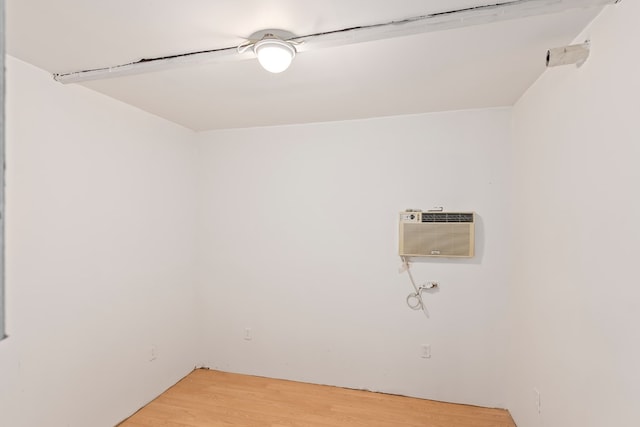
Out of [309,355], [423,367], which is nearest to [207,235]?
[309,355]

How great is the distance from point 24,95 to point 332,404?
3102mm

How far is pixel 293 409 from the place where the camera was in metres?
2.81

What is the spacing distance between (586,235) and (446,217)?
1.27 meters

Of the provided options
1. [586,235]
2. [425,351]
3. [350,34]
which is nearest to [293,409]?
[425,351]

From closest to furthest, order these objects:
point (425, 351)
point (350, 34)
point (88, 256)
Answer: point (350, 34), point (88, 256), point (425, 351)

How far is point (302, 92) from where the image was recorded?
7.86 ft

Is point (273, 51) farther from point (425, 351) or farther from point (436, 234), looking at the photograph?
point (425, 351)

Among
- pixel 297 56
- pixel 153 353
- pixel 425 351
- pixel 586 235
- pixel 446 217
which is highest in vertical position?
pixel 297 56

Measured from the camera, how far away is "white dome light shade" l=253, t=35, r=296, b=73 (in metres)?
1.59

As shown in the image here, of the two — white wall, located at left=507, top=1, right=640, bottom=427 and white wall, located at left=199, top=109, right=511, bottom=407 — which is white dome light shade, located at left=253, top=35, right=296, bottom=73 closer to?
white wall, located at left=507, top=1, right=640, bottom=427

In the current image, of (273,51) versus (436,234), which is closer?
(273,51)

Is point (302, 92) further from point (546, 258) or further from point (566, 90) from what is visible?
point (546, 258)

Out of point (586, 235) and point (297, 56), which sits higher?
point (297, 56)

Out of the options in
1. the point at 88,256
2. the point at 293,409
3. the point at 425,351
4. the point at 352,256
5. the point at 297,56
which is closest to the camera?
the point at 297,56
